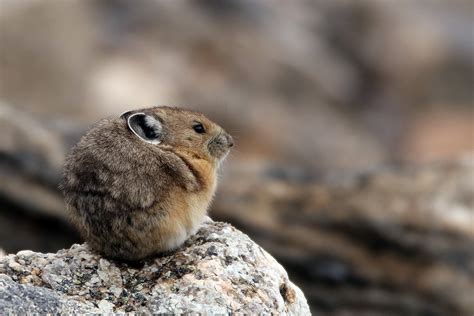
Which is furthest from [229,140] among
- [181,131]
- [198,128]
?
[181,131]

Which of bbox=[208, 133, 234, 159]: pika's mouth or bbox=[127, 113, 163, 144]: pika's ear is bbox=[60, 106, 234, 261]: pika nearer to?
bbox=[127, 113, 163, 144]: pika's ear

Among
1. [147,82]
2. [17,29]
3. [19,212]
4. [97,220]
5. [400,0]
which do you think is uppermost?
[400,0]

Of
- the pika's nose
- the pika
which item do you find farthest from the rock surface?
the pika's nose

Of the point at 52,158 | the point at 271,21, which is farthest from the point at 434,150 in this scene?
the point at 52,158

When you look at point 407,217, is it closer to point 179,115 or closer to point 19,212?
point 19,212

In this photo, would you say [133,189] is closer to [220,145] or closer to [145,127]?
[145,127]

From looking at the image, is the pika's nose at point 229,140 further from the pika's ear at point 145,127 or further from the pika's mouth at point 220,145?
the pika's ear at point 145,127

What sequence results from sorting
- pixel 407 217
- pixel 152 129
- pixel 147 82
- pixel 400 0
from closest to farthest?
pixel 152 129 < pixel 407 217 < pixel 147 82 < pixel 400 0
